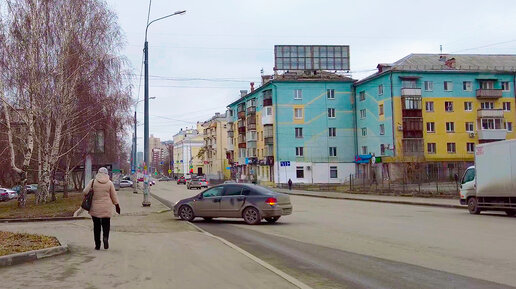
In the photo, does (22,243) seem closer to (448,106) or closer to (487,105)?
(448,106)

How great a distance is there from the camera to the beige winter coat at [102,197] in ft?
31.3

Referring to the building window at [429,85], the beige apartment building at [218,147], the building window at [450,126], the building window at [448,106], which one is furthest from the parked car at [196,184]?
the beige apartment building at [218,147]

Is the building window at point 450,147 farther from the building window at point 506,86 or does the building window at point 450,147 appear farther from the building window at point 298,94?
the building window at point 298,94

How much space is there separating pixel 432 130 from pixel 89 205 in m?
54.2

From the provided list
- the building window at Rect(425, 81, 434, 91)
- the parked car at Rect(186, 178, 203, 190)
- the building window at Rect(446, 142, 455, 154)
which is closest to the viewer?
the building window at Rect(446, 142, 455, 154)

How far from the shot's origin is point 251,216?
640 inches

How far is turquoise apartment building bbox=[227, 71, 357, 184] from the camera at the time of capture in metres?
64.3

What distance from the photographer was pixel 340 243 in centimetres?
1130

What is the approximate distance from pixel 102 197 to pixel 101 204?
0.48ft

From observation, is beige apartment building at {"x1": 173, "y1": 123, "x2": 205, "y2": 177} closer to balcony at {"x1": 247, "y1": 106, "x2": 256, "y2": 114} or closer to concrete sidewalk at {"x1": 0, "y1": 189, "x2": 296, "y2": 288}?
balcony at {"x1": 247, "y1": 106, "x2": 256, "y2": 114}

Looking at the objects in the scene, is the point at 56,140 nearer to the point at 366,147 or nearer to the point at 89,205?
the point at 89,205

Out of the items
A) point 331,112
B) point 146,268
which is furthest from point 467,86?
point 146,268

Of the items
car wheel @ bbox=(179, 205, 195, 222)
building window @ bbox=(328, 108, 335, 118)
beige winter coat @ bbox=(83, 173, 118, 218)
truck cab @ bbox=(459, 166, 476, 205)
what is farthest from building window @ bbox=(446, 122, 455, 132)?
beige winter coat @ bbox=(83, 173, 118, 218)

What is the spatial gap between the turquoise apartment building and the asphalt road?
1866 inches
